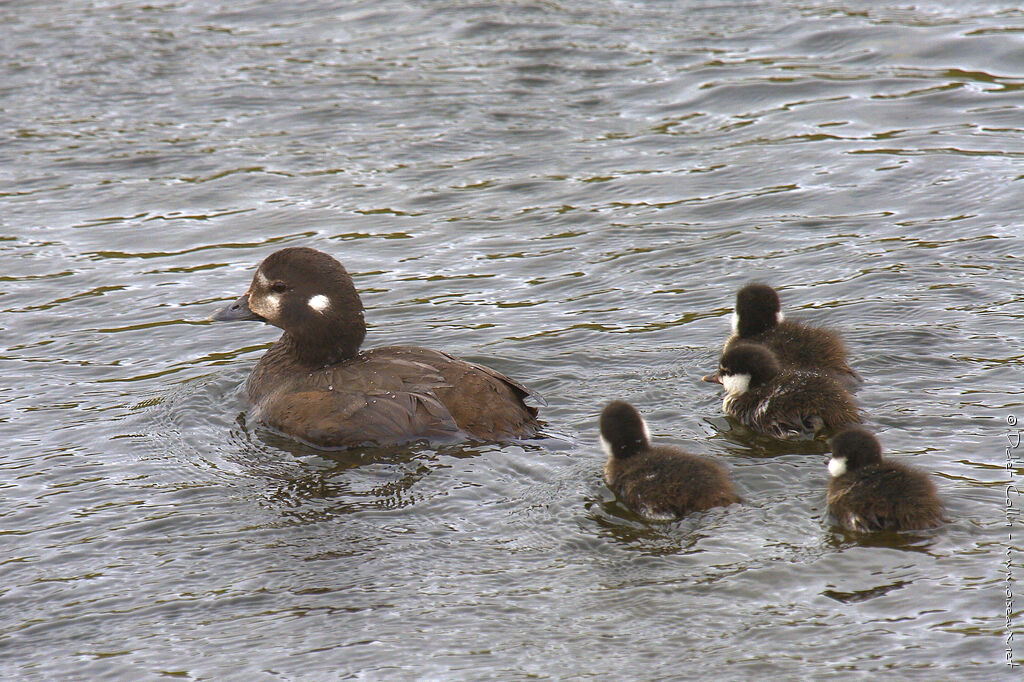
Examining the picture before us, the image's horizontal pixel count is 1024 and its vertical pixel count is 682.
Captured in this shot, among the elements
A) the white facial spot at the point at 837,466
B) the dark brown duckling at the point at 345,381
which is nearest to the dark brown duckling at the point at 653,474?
the white facial spot at the point at 837,466

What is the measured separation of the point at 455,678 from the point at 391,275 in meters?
5.35

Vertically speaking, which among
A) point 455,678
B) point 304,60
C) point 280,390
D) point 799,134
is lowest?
point 455,678

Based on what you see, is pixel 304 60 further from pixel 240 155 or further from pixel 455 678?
pixel 455 678

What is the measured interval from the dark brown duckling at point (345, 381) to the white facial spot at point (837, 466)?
67.2 inches

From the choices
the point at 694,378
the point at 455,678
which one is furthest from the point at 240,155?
the point at 455,678

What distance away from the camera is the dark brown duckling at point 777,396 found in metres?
6.94

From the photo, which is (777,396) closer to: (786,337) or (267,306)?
(786,337)

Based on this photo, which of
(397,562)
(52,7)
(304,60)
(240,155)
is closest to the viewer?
(397,562)

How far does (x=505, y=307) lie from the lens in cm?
917

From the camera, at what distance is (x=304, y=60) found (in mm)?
14852

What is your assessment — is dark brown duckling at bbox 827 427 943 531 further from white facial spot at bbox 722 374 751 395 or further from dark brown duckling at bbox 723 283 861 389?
dark brown duckling at bbox 723 283 861 389

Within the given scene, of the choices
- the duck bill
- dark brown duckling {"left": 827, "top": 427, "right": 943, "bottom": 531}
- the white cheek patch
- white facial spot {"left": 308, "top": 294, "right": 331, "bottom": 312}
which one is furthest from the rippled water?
white facial spot {"left": 308, "top": 294, "right": 331, "bottom": 312}

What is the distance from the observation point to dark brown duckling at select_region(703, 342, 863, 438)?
6.94 m

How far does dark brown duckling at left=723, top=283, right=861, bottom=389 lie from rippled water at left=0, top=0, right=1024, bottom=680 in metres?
0.25
